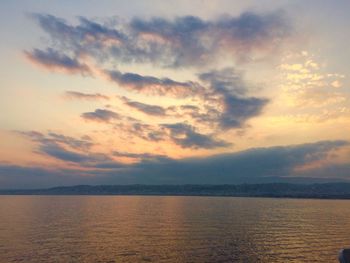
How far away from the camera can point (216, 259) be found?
5762cm

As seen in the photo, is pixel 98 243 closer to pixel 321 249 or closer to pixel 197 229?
pixel 197 229

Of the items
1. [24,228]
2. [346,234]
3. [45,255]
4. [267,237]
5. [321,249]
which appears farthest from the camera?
[24,228]

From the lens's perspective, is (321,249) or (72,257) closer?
(72,257)

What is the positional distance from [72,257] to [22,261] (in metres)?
7.69

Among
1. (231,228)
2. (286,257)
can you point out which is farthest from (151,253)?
(231,228)

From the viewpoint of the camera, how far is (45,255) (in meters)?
59.9

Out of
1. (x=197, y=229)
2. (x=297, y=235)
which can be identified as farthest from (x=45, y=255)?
(x=297, y=235)

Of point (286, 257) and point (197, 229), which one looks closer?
point (286, 257)

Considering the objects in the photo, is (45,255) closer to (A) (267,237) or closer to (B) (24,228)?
(B) (24,228)

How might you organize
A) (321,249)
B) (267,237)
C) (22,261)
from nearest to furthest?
(22,261) → (321,249) → (267,237)

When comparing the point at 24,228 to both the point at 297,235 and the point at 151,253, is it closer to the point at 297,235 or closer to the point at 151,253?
the point at 151,253

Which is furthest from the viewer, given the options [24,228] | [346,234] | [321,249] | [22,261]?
[24,228]

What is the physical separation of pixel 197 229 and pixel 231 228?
10.8m

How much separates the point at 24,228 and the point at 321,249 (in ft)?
246
